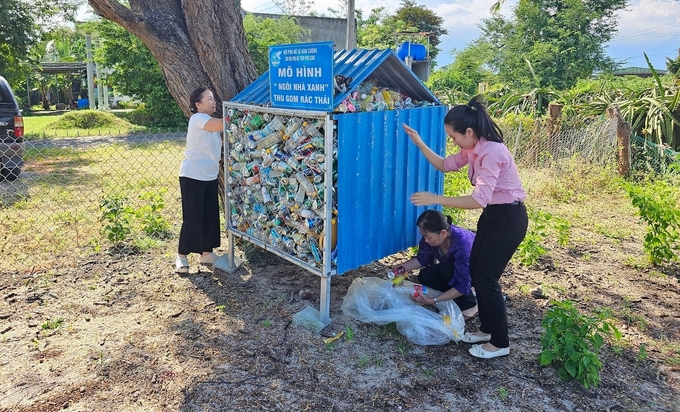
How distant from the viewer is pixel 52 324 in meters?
3.45

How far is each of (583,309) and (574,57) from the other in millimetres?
23901

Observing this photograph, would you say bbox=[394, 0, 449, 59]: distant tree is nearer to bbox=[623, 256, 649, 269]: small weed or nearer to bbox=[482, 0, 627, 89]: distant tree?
bbox=[482, 0, 627, 89]: distant tree

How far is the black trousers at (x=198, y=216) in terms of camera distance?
4102 mm

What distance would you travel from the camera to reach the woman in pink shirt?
280 cm

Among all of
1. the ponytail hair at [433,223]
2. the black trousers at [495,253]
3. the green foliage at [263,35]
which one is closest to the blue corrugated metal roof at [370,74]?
the ponytail hair at [433,223]

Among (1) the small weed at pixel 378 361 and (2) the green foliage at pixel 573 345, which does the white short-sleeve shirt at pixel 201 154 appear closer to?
(1) the small weed at pixel 378 361

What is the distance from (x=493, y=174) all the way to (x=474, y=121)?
0.33 meters

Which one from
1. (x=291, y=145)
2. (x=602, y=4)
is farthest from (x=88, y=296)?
(x=602, y=4)

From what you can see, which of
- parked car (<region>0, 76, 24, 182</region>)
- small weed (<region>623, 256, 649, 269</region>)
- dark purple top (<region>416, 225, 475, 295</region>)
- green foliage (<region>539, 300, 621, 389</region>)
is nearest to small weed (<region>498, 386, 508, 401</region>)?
green foliage (<region>539, 300, 621, 389</region>)

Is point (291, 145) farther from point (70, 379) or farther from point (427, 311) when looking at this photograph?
point (70, 379)

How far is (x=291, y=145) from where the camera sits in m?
3.31

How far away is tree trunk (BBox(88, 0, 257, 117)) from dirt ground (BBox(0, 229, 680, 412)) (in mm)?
1630

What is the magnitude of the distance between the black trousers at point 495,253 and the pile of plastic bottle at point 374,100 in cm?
98

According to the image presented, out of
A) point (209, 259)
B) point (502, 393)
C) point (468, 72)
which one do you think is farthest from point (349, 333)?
point (468, 72)
